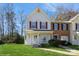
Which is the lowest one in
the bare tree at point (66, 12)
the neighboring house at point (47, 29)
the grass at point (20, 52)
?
the grass at point (20, 52)

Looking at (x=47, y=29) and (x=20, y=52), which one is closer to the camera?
(x=20, y=52)

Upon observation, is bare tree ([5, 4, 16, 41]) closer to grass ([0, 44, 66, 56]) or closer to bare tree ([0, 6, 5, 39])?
bare tree ([0, 6, 5, 39])

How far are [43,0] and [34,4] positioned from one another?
0.62 ft

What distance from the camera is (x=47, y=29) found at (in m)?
22.5

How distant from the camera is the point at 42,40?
22.6m

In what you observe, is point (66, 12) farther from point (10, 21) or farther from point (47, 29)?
point (10, 21)

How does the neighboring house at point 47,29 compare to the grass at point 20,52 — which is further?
the neighboring house at point 47,29

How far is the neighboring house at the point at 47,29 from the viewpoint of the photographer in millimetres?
22500

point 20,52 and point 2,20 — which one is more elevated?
point 2,20

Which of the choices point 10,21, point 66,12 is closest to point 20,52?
point 10,21

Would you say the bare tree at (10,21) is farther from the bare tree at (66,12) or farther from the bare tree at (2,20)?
the bare tree at (66,12)

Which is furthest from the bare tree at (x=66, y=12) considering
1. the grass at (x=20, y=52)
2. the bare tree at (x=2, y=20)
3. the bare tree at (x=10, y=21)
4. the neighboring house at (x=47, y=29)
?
the bare tree at (x=2, y=20)

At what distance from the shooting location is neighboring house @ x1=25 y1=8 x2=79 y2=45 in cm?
2250

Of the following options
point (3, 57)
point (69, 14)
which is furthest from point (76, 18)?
point (3, 57)
